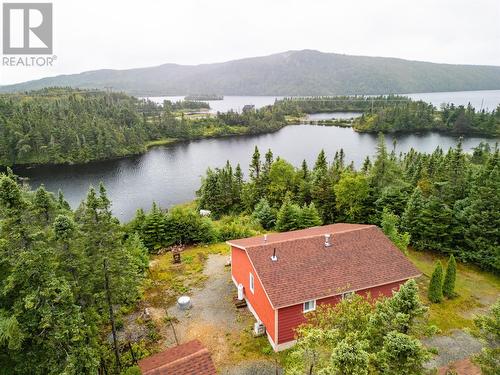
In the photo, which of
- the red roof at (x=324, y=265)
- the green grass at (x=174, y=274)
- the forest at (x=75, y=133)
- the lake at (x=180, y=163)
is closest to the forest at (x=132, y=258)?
the green grass at (x=174, y=274)

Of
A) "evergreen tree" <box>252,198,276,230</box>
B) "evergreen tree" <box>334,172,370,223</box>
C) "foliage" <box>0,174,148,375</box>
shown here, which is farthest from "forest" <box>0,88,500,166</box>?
Result: "foliage" <box>0,174,148,375</box>

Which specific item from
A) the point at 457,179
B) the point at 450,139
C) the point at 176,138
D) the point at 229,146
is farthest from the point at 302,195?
the point at 450,139

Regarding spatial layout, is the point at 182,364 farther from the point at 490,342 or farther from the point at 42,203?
the point at 490,342

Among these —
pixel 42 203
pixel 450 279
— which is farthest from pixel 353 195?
pixel 42 203

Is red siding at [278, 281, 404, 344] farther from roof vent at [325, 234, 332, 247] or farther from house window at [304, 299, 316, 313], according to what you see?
roof vent at [325, 234, 332, 247]

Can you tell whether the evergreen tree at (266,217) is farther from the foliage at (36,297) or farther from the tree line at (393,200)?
the foliage at (36,297)

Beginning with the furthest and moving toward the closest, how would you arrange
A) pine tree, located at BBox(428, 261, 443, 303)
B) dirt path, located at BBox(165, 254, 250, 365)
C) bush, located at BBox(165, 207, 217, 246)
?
bush, located at BBox(165, 207, 217, 246) < pine tree, located at BBox(428, 261, 443, 303) < dirt path, located at BBox(165, 254, 250, 365)

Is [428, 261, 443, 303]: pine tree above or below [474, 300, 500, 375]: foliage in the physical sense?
below
